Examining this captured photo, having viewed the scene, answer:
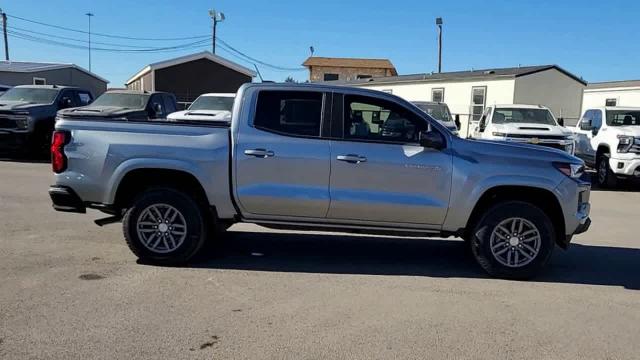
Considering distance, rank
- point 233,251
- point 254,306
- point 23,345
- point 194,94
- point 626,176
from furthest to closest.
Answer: point 194,94 → point 626,176 → point 233,251 → point 254,306 → point 23,345

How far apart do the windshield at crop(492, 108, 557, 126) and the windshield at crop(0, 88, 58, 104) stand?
479 inches

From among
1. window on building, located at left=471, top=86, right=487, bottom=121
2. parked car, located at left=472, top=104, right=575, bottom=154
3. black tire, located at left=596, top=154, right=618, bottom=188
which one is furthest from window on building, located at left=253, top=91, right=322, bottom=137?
window on building, located at left=471, top=86, right=487, bottom=121

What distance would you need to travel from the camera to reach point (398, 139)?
5832mm

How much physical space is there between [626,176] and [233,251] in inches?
410

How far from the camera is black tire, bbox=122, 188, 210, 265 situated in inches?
233

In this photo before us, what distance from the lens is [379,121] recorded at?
5.94m

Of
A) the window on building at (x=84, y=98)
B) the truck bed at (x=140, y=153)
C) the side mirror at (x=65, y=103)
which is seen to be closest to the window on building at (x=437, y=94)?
the window on building at (x=84, y=98)

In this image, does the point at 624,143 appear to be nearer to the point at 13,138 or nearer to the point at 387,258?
the point at 387,258

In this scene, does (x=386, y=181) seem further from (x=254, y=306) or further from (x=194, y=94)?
(x=194, y=94)

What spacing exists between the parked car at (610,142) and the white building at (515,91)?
10.7m

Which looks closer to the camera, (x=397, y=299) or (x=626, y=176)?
(x=397, y=299)

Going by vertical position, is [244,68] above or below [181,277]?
above

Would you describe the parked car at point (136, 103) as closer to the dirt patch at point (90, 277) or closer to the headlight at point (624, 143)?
the dirt patch at point (90, 277)

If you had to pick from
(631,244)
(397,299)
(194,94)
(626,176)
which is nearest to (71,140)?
(397,299)
